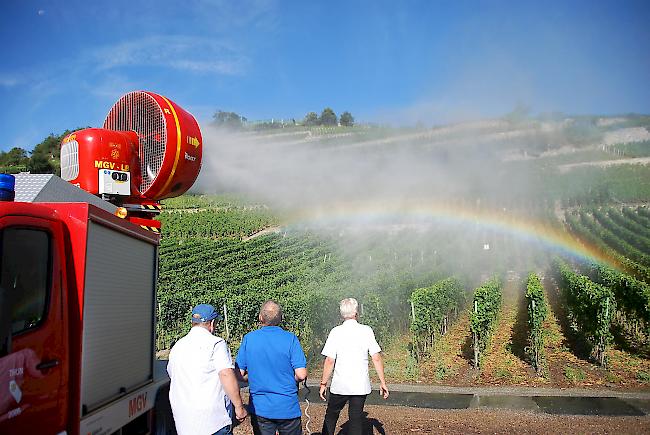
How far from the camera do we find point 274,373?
5145mm

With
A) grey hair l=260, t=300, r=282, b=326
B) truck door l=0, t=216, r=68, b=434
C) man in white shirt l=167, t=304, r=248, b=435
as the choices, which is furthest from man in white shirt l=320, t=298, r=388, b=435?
truck door l=0, t=216, r=68, b=434

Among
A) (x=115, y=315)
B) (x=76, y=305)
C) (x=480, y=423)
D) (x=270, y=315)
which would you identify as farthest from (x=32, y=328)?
(x=480, y=423)

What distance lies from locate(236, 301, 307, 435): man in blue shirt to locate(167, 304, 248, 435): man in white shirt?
0.42m

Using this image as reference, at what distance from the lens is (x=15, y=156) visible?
104 feet

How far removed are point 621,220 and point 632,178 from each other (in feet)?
100

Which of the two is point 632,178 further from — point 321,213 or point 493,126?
point 321,213

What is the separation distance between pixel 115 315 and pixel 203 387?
888 mm

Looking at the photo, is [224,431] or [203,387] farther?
[224,431]

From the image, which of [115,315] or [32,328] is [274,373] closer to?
[115,315]

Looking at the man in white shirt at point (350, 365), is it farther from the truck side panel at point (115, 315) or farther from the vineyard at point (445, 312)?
the vineyard at point (445, 312)

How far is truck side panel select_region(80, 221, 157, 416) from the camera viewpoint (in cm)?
414

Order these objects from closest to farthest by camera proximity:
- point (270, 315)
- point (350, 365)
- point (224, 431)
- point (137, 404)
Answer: point (224, 431) < point (137, 404) < point (270, 315) < point (350, 365)

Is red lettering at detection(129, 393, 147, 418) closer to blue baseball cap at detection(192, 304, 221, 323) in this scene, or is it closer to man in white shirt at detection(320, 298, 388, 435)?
blue baseball cap at detection(192, 304, 221, 323)

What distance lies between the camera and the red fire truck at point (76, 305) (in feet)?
11.4
